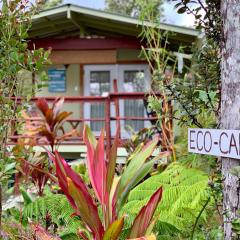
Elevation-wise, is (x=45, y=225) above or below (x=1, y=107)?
below

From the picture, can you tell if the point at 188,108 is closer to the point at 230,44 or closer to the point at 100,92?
the point at 230,44

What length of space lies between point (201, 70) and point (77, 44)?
29.7ft

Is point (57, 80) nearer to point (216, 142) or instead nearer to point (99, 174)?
point (99, 174)

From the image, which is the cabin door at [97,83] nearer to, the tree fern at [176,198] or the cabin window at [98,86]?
the cabin window at [98,86]

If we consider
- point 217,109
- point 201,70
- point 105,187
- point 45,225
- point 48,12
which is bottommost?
point 45,225

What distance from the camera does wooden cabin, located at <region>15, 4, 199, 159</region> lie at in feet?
38.5

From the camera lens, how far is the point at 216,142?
2385 millimetres

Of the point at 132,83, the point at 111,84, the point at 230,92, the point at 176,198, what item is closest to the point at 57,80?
the point at 111,84

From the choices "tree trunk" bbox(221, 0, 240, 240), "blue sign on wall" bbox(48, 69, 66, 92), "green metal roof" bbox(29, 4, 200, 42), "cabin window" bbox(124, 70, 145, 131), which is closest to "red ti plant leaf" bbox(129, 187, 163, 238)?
"tree trunk" bbox(221, 0, 240, 240)

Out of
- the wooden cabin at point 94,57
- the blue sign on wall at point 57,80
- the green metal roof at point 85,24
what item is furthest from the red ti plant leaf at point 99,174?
the blue sign on wall at point 57,80

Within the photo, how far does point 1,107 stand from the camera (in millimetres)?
3203

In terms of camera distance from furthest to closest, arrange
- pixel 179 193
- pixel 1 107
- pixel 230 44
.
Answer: pixel 179 193, pixel 1 107, pixel 230 44

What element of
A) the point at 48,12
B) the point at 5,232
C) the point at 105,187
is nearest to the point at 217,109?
the point at 105,187

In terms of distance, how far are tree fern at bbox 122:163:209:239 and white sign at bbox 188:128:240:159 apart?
705mm
